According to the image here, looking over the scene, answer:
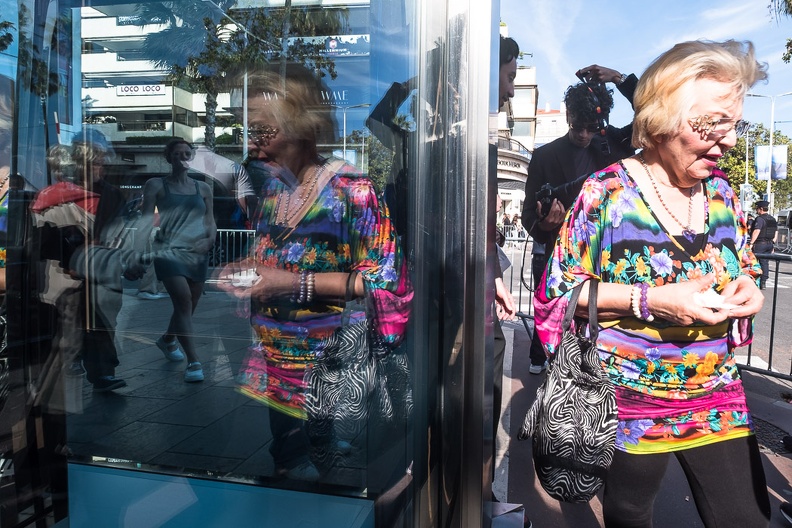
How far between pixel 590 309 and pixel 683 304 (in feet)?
0.82

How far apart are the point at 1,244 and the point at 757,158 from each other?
28.2 m

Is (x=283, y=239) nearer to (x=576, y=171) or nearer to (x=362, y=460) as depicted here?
(x=362, y=460)

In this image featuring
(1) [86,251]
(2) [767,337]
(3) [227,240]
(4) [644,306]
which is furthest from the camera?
(2) [767,337]

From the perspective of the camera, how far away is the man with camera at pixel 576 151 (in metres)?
2.86

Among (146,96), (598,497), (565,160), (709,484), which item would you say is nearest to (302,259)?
(146,96)

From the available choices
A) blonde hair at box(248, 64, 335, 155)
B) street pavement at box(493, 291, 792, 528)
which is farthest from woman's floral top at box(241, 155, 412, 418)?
street pavement at box(493, 291, 792, 528)

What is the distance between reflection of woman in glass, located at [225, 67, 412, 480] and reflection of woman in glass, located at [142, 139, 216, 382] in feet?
0.59

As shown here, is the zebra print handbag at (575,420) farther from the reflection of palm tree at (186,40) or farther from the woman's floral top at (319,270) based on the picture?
the reflection of palm tree at (186,40)

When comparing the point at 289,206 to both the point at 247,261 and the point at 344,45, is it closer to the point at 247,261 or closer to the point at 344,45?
the point at 247,261

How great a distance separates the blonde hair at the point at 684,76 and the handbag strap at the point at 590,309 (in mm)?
524

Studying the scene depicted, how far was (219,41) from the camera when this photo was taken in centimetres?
153

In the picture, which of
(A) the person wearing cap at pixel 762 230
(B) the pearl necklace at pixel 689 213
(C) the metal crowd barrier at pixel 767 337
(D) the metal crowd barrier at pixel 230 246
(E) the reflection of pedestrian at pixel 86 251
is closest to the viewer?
(E) the reflection of pedestrian at pixel 86 251

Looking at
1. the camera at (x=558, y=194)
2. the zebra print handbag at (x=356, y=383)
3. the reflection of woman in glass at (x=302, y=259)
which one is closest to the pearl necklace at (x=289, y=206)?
the reflection of woman in glass at (x=302, y=259)

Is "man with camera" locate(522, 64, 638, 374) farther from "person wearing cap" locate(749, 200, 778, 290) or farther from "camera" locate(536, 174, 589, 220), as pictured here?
"person wearing cap" locate(749, 200, 778, 290)
